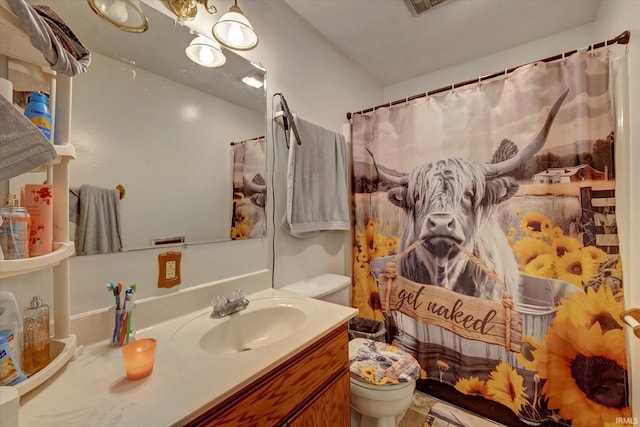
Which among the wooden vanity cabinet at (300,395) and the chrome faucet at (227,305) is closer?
the wooden vanity cabinet at (300,395)

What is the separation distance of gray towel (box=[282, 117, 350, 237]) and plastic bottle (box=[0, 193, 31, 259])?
3.19 ft

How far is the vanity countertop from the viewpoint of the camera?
51 cm

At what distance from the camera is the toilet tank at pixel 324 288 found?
1.42 metres

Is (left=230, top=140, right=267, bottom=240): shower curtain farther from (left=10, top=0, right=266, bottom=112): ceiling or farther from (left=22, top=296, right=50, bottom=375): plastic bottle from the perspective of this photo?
(left=22, top=296, right=50, bottom=375): plastic bottle

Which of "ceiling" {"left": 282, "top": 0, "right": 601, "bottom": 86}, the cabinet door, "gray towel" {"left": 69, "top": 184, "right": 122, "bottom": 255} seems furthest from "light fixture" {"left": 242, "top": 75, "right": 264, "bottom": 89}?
the cabinet door

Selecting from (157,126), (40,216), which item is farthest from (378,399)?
(157,126)

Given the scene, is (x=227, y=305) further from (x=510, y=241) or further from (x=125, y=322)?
(x=510, y=241)

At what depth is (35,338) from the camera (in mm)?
632

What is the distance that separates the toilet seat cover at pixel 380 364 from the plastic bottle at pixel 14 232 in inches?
47.5

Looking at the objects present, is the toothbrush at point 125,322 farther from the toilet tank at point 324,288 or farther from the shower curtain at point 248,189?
the toilet tank at point 324,288

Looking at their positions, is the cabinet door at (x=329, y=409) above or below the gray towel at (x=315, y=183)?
below

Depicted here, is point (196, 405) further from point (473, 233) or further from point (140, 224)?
point (473, 233)

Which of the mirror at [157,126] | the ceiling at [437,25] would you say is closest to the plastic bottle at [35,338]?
the mirror at [157,126]

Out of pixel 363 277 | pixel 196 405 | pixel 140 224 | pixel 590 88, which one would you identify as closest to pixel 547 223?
pixel 590 88
